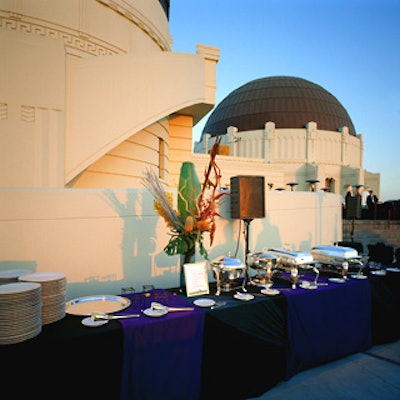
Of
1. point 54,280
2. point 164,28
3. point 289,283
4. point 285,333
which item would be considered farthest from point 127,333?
point 164,28

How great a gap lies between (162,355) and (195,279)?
674 mm

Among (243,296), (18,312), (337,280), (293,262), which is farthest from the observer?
(337,280)

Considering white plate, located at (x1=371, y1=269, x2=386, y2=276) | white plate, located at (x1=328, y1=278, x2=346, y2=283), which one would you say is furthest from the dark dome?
white plate, located at (x1=328, y1=278, x2=346, y2=283)

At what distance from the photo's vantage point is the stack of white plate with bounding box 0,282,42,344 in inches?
54.7

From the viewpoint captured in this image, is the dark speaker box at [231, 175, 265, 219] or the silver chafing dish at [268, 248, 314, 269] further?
the dark speaker box at [231, 175, 265, 219]

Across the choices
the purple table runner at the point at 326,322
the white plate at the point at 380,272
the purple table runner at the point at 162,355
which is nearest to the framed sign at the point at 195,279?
the purple table runner at the point at 162,355

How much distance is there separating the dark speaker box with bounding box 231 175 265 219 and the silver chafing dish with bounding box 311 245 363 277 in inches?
31.1

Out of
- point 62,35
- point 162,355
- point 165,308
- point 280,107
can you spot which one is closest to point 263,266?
point 165,308

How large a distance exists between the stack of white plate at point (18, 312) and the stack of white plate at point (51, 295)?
0.15 m

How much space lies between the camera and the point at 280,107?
25562mm

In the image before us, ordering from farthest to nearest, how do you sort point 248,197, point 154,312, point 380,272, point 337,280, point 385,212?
point 385,212 < point 248,197 < point 380,272 < point 337,280 < point 154,312

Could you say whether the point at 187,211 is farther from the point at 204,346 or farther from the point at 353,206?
the point at 353,206

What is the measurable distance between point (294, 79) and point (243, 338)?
3114cm

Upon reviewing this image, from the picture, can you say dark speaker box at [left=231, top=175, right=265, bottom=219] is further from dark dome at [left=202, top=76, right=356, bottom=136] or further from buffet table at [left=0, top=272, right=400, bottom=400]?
dark dome at [left=202, top=76, right=356, bottom=136]
